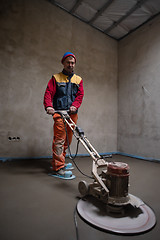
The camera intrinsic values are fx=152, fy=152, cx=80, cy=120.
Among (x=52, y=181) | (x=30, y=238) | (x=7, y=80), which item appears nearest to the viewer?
(x=30, y=238)

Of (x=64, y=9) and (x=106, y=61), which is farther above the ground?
(x=64, y=9)

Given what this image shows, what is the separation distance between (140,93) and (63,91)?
2207mm

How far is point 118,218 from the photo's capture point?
95cm

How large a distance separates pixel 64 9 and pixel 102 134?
2960mm

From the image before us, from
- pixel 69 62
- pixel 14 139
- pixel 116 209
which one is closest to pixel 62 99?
pixel 69 62

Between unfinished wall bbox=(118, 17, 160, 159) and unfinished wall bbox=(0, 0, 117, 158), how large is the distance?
Answer: 1.88 ft

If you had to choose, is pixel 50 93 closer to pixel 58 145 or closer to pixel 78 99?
pixel 78 99

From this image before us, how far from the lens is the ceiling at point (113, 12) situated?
123 inches

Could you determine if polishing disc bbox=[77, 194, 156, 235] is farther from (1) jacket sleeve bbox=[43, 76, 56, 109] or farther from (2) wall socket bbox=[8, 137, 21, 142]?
(2) wall socket bbox=[8, 137, 21, 142]

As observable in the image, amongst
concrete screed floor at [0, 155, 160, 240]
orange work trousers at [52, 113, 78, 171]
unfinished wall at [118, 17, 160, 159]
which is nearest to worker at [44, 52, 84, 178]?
orange work trousers at [52, 113, 78, 171]

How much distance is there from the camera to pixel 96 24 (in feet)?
12.4

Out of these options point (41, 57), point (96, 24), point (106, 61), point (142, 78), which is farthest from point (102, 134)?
point (96, 24)

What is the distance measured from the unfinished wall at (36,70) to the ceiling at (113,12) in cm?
19

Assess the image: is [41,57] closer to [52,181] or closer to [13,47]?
[13,47]
